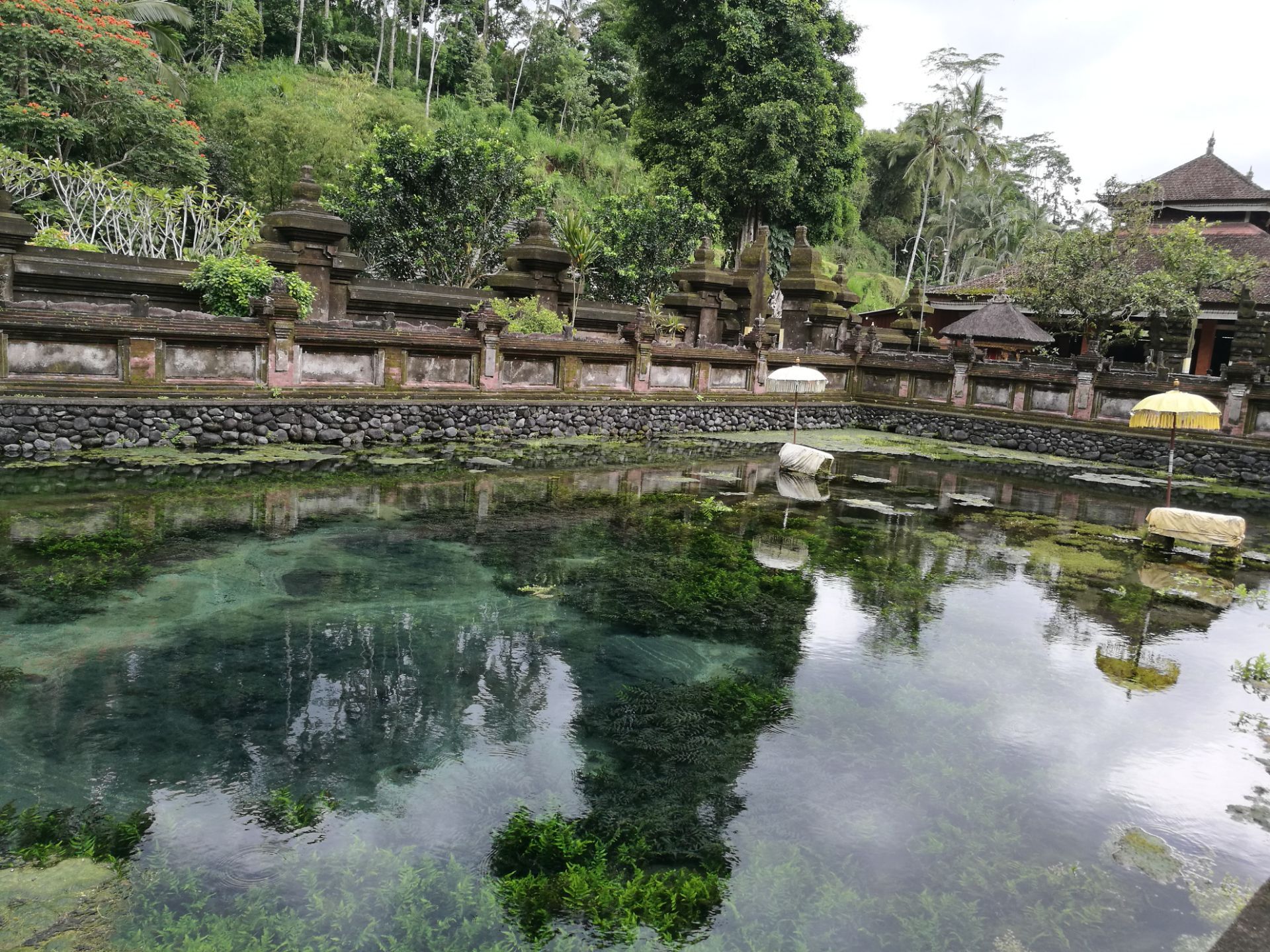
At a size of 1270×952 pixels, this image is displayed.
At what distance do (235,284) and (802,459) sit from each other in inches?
389

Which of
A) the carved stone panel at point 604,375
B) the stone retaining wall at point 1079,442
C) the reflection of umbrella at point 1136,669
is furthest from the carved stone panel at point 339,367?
the stone retaining wall at point 1079,442

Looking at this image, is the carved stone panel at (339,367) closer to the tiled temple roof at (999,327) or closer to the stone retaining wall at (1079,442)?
the stone retaining wall at (1079,442)

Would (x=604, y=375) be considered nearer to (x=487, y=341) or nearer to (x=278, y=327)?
(x=487, y=341)

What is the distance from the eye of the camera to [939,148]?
45094 mm

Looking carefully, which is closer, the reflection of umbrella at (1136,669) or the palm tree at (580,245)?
the reflection of umbrella at (1136,669)

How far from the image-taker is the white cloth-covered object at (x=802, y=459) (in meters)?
14.4

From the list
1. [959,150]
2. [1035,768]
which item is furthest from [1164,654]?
[959,150]

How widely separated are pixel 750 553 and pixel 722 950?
609cm

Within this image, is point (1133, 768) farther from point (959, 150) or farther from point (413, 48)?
point (413, 48)

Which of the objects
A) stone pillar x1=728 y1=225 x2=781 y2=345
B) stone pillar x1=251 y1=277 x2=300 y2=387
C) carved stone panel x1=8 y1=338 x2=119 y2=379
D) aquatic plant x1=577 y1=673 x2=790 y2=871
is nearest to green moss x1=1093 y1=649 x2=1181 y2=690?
aquatic plant x1=577 y1=673 x2=790 y2=871

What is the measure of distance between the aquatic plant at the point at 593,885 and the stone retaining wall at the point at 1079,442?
59.9 ft

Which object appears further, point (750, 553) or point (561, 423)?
point (561, 423)

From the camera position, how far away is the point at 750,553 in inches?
371

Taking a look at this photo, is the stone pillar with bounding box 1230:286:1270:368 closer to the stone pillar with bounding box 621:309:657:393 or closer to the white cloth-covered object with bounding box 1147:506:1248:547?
the white cloth-covered object with bounding box 1147:506:1248:547
